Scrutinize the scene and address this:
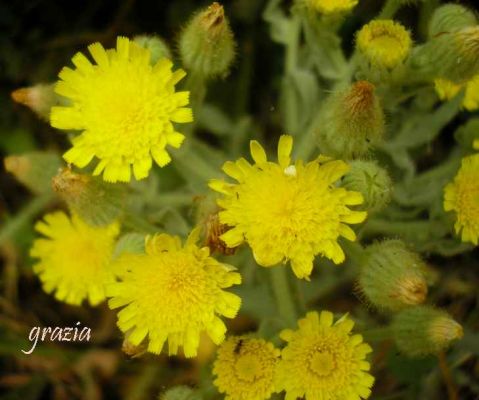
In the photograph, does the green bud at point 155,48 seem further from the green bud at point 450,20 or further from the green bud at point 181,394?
the green bud at point 181,394

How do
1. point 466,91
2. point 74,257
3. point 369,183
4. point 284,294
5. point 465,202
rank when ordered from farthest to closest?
point 74,257 → point 466,91 → point 284,294 → point 465,202 → point 369,183

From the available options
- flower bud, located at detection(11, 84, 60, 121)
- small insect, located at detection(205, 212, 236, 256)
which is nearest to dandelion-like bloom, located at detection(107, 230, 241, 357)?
small insect, located at detection(205, 212, 236, 256)

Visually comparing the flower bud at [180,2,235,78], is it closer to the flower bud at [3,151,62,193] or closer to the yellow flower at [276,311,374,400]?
the flower bud at [3,151,62,193]

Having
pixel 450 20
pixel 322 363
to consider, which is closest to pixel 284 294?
pixel 322 363

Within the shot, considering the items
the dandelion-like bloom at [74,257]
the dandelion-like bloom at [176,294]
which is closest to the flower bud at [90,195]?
the dandelion-like bloom at [176,294]

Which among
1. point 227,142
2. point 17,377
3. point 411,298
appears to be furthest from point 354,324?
point 17,377

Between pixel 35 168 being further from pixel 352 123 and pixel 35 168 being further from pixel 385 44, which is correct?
pixel 385 44
